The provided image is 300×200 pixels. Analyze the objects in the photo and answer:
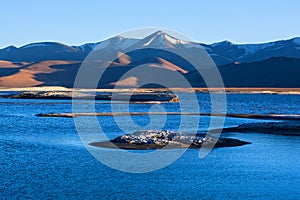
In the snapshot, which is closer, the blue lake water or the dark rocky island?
the blue lake water

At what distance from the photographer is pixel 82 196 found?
19922 millimetres

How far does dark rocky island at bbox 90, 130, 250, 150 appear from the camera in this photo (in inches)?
1249

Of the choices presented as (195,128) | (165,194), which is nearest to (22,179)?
(165,194)

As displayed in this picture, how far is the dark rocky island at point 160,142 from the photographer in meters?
31.7

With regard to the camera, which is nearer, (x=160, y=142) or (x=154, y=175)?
(x=154, y=175)

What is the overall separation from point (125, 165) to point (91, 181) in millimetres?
3793

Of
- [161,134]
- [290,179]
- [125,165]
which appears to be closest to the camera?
[290,179]

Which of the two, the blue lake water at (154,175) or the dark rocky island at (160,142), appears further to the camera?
the dark rocky island at (160,142)

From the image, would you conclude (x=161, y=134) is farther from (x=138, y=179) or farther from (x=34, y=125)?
(x=34, y=125)

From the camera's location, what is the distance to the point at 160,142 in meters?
32.3

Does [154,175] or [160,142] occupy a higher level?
[160,142]

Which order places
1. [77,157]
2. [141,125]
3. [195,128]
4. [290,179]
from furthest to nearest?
[141,125]
[195,128]
[77,157]
[290,179]

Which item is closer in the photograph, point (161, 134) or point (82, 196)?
point (82, 196)

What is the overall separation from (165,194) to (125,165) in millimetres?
5735
